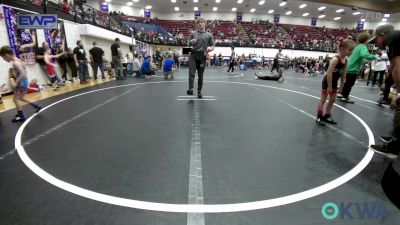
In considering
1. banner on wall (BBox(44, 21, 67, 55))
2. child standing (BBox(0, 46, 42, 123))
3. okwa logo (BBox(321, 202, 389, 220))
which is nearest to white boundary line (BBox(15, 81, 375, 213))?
okwa logo (BBox(321, 202, 389, 220))

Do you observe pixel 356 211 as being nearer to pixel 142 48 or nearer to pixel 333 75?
pixel 333 75

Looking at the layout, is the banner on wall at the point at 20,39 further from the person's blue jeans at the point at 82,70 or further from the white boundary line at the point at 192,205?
the white boundary line at the point at 192,205

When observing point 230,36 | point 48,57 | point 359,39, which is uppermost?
point 230,36

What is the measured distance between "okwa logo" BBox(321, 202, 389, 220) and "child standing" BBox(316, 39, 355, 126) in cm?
236

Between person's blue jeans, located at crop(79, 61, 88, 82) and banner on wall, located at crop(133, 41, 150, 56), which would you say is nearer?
person's blue jeans, located at crop(79, 61, 88, 82)

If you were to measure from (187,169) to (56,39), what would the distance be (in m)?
10.0

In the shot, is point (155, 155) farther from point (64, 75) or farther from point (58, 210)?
point (64, 75)

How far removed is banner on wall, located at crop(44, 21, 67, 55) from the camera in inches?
374

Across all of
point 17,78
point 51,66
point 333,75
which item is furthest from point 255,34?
point 17,78

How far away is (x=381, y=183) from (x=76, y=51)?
34.0ft

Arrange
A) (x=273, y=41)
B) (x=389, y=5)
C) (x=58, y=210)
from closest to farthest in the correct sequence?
(x=58, y=210)
(x=389, y=5)
(x=273, y=41)

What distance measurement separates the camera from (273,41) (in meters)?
34.0

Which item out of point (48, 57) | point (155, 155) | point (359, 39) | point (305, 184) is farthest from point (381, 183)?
point (48, 57)

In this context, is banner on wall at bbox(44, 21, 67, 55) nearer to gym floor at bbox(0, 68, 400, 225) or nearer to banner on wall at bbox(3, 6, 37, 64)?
banner on wall at bbox(3, 6, 37, 64)
